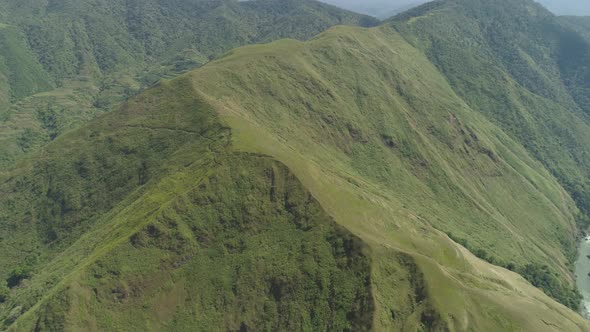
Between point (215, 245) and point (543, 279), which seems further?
point (543, 279)

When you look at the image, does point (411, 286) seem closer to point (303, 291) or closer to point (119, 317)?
point (303, 291)

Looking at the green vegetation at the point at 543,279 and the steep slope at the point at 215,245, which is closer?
the steep slope at the point at 215,245

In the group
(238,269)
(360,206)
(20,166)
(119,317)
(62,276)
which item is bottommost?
(20,166)

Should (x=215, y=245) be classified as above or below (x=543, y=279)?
above

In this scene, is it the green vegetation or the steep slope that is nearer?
the steep slope

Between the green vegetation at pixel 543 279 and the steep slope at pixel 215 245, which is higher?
the steep slope at pixel 215 245

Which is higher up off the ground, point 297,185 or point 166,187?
point 297,185

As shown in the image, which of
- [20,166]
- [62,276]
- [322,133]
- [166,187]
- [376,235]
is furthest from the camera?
[322,133]

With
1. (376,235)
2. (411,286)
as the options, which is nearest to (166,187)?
(376,235)

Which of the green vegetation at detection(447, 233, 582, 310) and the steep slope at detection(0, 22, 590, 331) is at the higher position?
the steep slope at detection(0, 22, 590, 331)

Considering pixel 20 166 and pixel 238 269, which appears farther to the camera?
pixel 20 166

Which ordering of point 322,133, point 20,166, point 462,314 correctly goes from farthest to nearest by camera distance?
1. point 322,133
2. point 20,166
3. point 462,314
